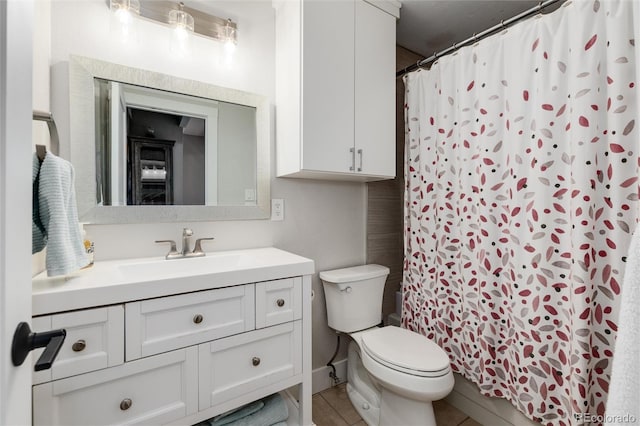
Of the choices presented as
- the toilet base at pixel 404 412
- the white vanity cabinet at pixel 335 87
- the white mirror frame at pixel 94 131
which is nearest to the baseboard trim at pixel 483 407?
the toilet base at pixel 404 412

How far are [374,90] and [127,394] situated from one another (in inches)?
71.4

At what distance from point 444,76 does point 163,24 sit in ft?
5.04

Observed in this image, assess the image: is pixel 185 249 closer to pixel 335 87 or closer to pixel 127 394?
pixel 127 394

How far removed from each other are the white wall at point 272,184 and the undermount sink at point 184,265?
12 cm

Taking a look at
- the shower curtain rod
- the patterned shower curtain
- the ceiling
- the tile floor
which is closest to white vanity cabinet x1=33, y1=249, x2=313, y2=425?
the tile floor

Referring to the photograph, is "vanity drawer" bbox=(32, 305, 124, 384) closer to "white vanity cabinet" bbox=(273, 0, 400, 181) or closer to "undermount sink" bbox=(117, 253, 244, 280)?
"undermount sink" bbox=(117, 253, 244, 280)

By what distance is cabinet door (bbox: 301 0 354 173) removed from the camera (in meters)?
1.48

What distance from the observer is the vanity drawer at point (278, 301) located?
1194 millimetres

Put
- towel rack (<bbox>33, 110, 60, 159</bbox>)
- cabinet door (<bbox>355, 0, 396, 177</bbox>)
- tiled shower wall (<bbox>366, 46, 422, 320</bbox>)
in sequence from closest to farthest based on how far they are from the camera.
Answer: towel rack (<bbox>33, 110, 60, 159</bbox>) < cabinet door (<bbox>355, 0, 396, 177</bbox>) < tiled shower wall (<bbox>366, 46, 422, 320</bbox>)

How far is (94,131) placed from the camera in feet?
4.14

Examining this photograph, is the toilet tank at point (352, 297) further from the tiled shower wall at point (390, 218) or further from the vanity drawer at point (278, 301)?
the vanity drawer at point (278, 301)

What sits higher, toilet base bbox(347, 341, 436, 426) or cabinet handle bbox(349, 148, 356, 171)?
cabinet handle bbox(349, 148, 356, 171)

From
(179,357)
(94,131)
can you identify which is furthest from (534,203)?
(94,131)

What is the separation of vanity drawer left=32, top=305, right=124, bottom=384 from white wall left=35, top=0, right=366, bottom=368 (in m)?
0.47
